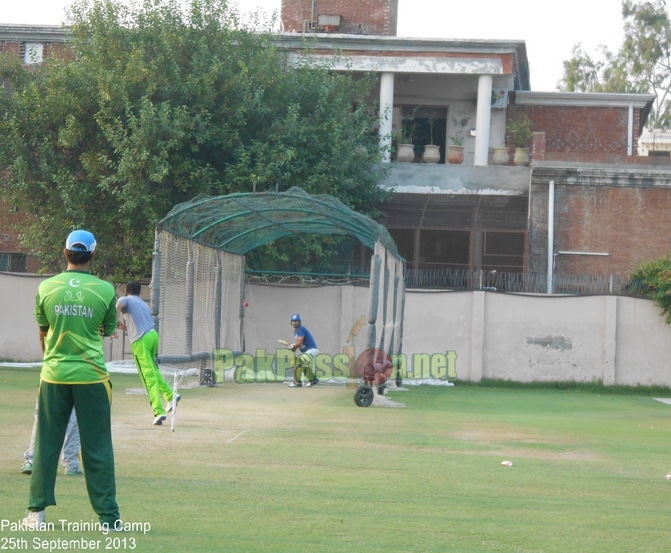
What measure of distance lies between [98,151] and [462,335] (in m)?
9.83

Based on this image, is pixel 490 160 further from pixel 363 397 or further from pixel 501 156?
pixel 363 397

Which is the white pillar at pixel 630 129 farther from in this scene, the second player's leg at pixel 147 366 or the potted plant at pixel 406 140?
the second player's leg at pixel 147 366

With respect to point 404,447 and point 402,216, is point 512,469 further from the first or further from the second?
point 402,216

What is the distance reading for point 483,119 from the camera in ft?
94.9

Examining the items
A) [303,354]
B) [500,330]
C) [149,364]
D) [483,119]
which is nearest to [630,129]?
[483,119]

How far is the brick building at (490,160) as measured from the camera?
25891 millimetres

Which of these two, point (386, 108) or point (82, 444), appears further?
point (386, 108)

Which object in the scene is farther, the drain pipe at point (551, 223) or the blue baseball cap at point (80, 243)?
the drain pipe at point (551, 223)

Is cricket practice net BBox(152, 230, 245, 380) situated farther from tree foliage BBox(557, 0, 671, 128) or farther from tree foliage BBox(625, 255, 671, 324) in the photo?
tree foliage BBox(557, 0, 671, 128)

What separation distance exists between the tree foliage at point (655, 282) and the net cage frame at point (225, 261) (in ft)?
21.3

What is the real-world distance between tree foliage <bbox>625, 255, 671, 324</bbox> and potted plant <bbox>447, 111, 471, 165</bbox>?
25.1ft

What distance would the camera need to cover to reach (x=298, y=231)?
1970cm

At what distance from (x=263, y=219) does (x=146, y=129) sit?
4169mm

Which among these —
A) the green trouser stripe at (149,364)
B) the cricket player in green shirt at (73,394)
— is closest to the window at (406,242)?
the green trouser stripe at (149,364)
